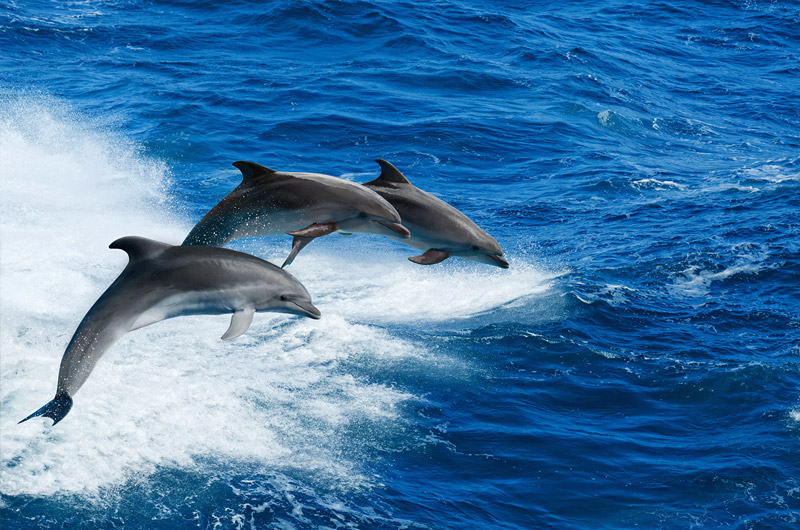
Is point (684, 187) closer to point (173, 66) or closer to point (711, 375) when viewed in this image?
point (711, 375)

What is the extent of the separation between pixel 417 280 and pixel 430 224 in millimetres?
16199

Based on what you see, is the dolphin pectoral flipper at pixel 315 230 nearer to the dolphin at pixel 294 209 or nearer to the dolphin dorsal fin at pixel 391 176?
the dolphin at pixel 294 209

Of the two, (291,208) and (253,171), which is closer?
(291,208)

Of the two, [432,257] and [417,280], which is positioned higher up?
[417,280]

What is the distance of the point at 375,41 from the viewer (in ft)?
139

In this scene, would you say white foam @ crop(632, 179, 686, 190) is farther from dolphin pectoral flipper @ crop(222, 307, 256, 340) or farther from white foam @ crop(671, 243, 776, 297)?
dolphin pectoral flipper @ crop(222, 307, 256, 340)

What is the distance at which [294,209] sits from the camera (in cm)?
799

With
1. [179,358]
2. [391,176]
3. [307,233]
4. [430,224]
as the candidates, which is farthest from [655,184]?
[307,233]

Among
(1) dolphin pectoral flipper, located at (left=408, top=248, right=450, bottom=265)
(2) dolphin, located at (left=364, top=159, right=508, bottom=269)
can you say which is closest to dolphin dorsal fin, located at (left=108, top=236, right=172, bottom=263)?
(2) dolphin, located at (left=364, top=159, right=508, bottom=269)

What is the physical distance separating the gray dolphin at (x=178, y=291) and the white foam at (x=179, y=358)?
27.0 ft

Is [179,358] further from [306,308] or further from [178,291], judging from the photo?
[178,291]

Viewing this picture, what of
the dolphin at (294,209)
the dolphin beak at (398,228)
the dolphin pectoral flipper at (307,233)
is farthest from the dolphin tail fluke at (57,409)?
the dolphin beak at (398,228)

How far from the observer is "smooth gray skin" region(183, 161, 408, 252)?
7953mm

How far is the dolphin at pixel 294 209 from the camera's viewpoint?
7953mm
